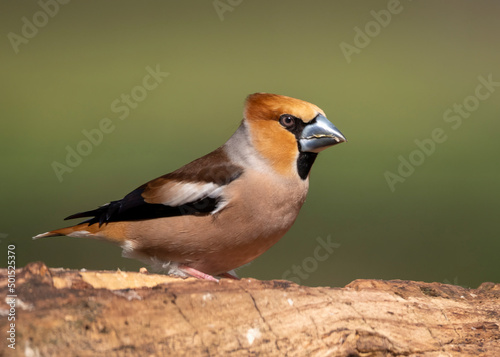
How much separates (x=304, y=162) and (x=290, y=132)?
125mm

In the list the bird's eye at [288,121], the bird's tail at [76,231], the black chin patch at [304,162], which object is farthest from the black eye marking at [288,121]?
the bird's tail at [76,231]

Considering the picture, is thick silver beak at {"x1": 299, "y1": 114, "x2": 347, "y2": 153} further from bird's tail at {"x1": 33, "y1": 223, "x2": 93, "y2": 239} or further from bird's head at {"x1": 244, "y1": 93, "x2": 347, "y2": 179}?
bird's tail at {"x1": 33, "y1": 223, "x2": 93, "y2": 239}

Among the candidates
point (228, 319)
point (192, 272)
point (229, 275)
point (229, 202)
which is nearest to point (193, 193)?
point (229, 202)

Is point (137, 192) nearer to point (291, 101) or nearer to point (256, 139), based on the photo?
point (256, 139)

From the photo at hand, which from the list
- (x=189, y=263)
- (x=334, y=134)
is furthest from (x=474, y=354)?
(x=189, y=263)

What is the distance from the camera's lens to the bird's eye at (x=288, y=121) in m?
2.12

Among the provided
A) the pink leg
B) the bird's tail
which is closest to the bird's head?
the pink leg

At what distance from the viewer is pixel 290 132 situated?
83.5 inches

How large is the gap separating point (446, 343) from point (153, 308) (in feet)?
2.79

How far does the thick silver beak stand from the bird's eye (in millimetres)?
52

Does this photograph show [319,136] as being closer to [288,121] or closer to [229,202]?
[288,121]

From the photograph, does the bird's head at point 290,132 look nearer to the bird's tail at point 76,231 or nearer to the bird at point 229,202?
the bird at point 229,202

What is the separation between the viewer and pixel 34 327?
128 centimetres

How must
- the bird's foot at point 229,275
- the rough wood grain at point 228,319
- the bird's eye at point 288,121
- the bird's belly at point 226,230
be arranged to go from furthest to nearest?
1. the bird's foot at point 229,275
2. the bird's eye at point 288,121
3. the bird's belly at point 226,230
4. the rough wood grain at point 228,319
